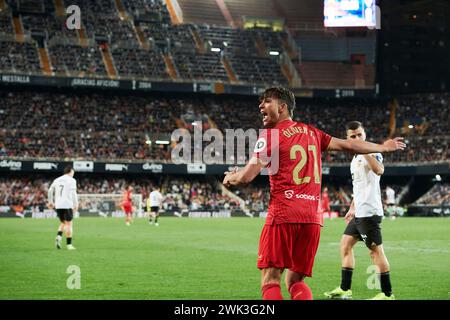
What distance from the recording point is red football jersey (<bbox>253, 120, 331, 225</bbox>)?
290 inches

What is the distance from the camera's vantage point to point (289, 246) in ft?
24.3

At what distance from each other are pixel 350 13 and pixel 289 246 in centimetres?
5669

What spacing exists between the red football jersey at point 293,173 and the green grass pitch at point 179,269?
497cm

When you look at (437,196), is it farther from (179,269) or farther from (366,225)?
(366,225)

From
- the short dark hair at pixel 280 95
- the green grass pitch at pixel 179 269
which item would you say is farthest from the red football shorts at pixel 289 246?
the green grass pitch at pixel 179 269

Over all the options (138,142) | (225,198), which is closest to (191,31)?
(138,142)

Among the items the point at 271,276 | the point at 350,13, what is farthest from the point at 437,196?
the point at 271,276

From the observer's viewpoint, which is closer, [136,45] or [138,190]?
[138,190]

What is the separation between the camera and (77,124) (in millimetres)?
67500

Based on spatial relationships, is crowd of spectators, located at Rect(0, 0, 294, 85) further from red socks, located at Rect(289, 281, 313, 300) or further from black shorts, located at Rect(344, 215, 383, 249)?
red socks, located at Rect(289, 281, 313, 300)

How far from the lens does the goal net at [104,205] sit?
58969 millimetres

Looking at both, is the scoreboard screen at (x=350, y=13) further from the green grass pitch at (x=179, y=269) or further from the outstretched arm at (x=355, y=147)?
the outstretched arm at (x=355, y=147)
